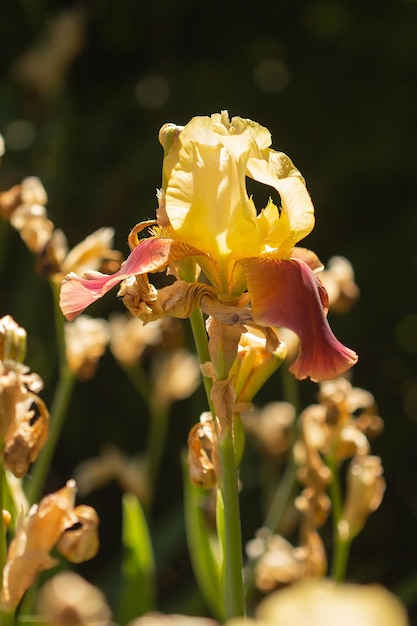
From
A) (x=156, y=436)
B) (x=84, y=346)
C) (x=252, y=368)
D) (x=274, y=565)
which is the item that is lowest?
(x=156, y=436)

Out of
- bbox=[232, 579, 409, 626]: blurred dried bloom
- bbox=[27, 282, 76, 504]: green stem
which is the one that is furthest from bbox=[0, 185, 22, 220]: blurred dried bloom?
bbox=[232, 579, 409, 626]: blurred dried bloom

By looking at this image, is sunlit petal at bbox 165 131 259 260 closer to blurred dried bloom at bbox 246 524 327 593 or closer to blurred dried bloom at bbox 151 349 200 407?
blurred dried bloom at bbox 246 524 327 593

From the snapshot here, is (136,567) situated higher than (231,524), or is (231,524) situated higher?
(231,524)

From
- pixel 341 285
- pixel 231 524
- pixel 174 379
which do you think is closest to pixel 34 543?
pixel 231 524

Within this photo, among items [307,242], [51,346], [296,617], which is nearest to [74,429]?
[51,346]

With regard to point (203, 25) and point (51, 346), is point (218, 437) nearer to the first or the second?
point (51, 346)

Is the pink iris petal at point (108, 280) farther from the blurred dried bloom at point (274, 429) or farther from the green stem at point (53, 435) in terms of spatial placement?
the blurred dried bloom at point (274, 429)

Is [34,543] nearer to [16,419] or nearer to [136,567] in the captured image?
[16,419]

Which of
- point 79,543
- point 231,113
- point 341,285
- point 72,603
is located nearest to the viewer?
point 72,603
